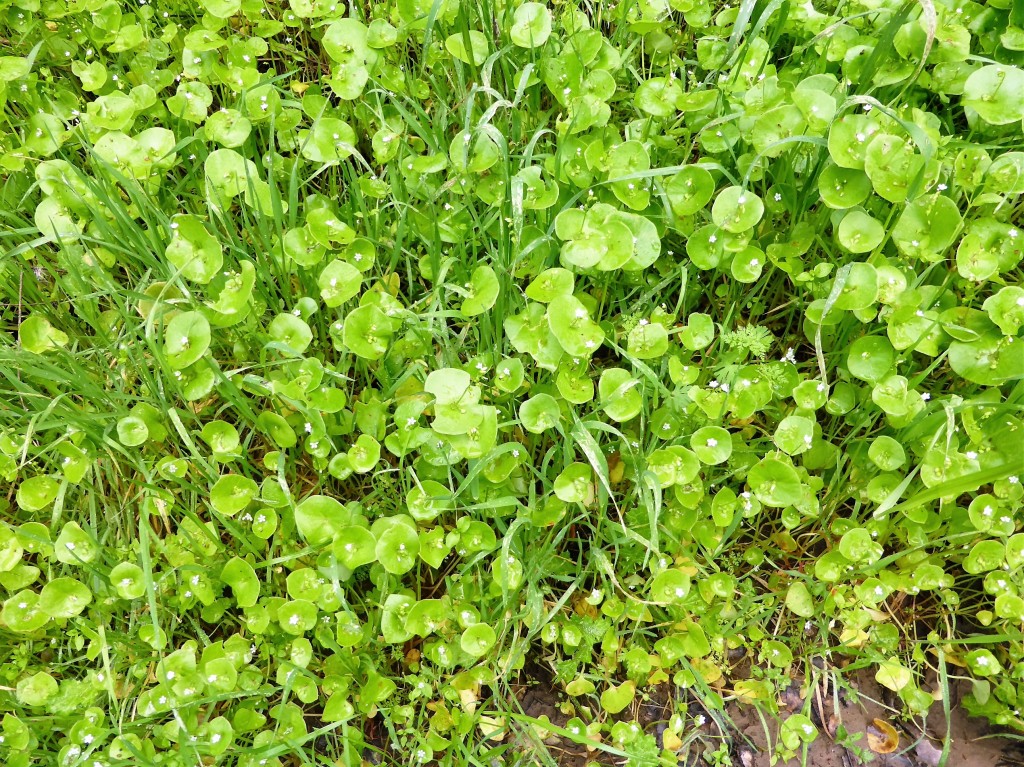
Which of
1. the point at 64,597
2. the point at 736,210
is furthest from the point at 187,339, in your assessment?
the point at 736,210

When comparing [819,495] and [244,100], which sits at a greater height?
[244,100]

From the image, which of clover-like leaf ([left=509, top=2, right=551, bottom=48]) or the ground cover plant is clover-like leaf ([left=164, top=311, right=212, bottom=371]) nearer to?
the ground cover plant

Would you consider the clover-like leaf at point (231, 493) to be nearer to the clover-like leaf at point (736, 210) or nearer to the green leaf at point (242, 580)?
the green leaf at point (242, 580)

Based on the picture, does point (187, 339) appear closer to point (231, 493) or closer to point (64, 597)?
point (231, 493)

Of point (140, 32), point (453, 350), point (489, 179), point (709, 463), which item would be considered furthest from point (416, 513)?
point (140, 32)

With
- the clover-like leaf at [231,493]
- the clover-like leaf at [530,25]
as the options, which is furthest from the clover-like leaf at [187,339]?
the clover-like leaf at [530,25]

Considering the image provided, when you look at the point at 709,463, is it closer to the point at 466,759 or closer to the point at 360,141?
the point at 466,759
